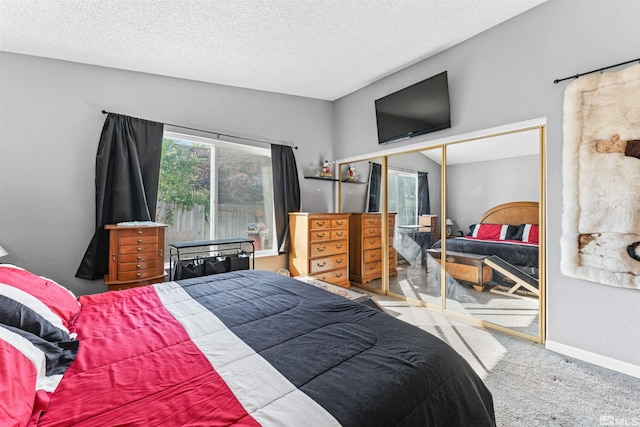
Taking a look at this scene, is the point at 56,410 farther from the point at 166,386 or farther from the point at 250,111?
the point at 250,111

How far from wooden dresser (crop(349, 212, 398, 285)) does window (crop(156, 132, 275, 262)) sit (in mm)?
1284

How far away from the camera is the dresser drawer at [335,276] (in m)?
3.85

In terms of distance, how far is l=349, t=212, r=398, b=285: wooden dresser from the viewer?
156 inches

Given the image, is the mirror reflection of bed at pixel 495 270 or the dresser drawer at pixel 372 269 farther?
the dresser drawer at pixel 372 269

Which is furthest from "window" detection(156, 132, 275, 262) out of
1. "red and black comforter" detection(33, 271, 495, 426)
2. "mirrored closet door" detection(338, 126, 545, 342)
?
"red and black comforter" detection(33, 271, 495, 426)

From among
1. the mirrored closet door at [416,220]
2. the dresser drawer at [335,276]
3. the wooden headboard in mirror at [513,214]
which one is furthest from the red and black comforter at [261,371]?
the dresser drawer at [335,276]

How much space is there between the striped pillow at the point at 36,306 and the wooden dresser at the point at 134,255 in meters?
0.97

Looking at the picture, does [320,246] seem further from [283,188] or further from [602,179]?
[602,179]

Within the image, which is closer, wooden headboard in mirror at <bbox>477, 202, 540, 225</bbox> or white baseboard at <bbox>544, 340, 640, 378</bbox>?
white baseboard at <bbox>544, 340, 640, 378</bbox>

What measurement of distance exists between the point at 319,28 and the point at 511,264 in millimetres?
2847

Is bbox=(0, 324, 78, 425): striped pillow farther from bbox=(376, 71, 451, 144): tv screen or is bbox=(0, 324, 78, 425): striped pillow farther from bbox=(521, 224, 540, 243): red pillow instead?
bbox=(376, 71, 451, 144): tv screen

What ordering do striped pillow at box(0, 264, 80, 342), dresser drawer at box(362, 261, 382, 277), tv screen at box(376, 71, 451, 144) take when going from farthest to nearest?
dresser drawer at box(362, 261, 382, 277) → tv screen at box(376, 71, 451, 144) → striped pillow at box(0, 264, 80, 342)

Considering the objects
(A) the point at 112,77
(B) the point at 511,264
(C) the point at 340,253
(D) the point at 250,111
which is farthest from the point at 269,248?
(B) the point at 511,264

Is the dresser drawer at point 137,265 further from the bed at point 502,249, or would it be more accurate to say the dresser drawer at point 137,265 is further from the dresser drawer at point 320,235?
the bed at point 502,249
